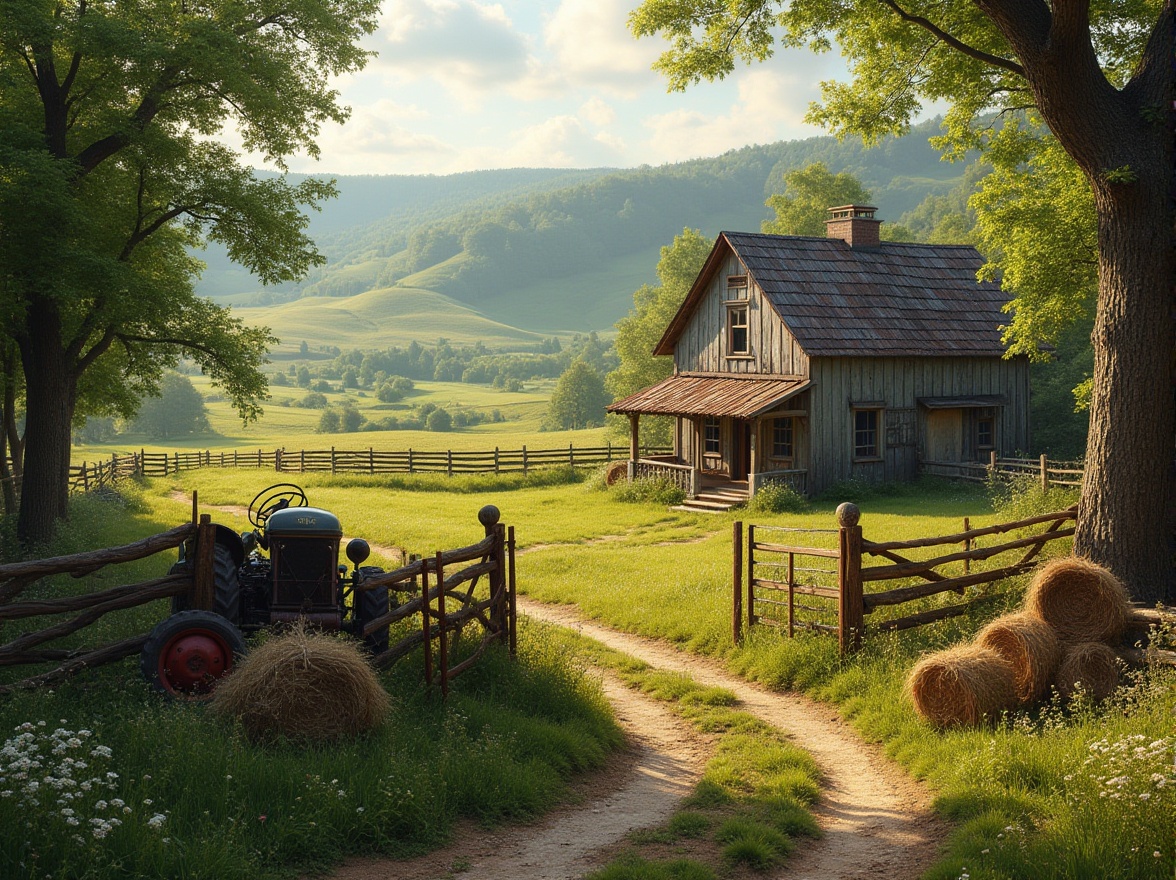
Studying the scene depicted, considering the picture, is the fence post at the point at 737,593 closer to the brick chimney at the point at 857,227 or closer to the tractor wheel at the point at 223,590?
the tractor wheel at the point at 223,590

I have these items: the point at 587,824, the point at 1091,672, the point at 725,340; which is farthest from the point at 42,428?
the point at 725,340

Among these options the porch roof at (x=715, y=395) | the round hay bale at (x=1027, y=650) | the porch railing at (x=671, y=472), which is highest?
the porch roof at (x=715, y=395)

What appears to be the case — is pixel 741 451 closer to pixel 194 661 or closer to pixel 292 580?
pixel 292 580

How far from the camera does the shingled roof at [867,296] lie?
2847cm

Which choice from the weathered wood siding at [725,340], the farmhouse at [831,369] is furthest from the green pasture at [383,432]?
the farmhouse at [831,369]

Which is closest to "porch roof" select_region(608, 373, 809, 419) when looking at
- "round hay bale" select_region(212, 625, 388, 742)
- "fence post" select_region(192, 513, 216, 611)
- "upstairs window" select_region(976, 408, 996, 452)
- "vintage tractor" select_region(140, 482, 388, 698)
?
"upstairs window" select_region(976, 408, 996, 452)

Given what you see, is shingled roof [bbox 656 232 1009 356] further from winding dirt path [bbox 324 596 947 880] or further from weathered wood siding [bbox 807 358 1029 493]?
winding dirt path [bbox 324 596 947 880]

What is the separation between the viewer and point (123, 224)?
68.8 feet

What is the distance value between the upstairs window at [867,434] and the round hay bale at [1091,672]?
20150 mm

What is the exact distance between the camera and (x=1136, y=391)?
35.2 feet

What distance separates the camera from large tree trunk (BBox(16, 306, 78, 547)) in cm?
1906

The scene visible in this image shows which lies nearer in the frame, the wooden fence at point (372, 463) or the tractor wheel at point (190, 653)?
the tractor wheel at point (190, 653)

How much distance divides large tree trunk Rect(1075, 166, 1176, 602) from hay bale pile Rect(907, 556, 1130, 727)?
135 centimetres

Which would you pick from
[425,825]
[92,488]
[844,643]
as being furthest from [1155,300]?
[92,488]
